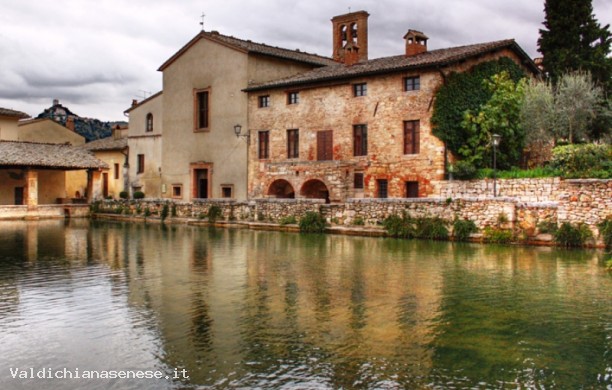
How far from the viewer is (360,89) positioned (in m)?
31.9

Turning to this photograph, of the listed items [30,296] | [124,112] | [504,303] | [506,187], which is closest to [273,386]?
[504,303]

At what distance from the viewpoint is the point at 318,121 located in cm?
3359

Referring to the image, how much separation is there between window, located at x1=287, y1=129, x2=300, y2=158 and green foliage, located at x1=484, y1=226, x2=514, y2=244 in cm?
1428

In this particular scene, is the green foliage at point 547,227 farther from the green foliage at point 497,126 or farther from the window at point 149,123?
the window at point 149,123

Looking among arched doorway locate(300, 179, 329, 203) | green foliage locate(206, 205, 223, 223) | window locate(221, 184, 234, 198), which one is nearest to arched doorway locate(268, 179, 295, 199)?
arched doorway locate(300, 179, 329, 203)

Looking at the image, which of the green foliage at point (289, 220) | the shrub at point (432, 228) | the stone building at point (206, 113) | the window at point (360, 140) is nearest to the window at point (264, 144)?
the stone building at point (206, 113)

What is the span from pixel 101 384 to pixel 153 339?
1.85 m

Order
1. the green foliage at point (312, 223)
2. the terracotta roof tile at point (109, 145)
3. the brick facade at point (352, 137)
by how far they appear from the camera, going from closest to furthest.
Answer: the green foliage at point (312, 223)
the brick facade at point (352, 137)
the terracotta roof tile at point (109, 145)

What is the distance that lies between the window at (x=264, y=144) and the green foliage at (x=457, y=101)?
10.8 metres

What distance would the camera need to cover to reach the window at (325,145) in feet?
109

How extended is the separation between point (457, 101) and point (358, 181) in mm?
6204

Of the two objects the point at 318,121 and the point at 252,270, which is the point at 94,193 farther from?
the point at 252,270

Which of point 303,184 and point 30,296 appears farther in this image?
point 303,184

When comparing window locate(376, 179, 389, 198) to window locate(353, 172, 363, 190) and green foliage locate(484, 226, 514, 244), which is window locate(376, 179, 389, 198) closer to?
window locate(353, 172, 363, 190)
